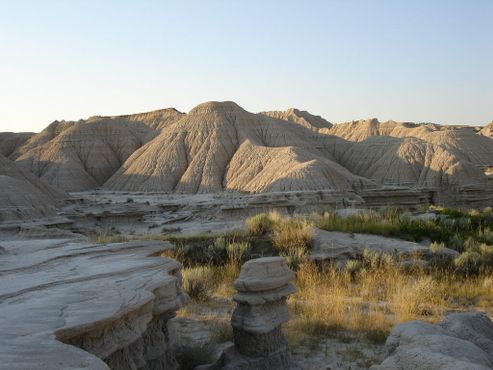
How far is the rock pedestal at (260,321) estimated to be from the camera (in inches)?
202

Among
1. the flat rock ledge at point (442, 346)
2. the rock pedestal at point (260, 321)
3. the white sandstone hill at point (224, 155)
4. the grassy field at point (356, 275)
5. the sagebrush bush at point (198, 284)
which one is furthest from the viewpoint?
the white sandstone hill at point (224, 155)

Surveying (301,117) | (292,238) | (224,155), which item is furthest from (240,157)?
(301,117)

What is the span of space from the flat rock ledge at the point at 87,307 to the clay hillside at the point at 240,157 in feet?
101

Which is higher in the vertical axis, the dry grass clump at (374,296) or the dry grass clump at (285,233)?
the dry grass clump at (285,233)

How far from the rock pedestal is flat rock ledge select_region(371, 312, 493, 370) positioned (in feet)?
4.60

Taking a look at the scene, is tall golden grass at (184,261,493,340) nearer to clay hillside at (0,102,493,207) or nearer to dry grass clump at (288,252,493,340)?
dry grass clump at (288,252,493,340)

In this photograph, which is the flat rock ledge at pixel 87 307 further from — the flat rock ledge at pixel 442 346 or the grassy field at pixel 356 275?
the flat rock ledge at pixel 442 346

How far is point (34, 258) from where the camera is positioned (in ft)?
17.7

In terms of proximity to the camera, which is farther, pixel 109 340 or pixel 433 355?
pixel 109 340

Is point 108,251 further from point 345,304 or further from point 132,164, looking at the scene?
point 132,164

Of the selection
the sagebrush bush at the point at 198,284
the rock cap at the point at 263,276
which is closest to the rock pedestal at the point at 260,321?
the rock cap at the point at 263,276

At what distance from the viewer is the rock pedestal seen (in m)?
5.13

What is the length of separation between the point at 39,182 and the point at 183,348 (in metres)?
32.6

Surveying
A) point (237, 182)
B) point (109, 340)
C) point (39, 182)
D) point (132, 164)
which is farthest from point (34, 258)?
point (132, 164)
